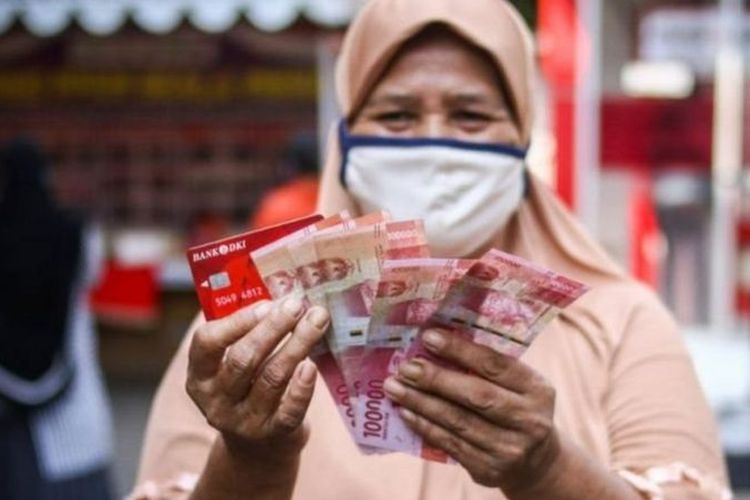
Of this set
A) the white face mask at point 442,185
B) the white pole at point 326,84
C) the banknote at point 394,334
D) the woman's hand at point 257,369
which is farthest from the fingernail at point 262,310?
the white pole at point 326,84

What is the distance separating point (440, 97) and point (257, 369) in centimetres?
75

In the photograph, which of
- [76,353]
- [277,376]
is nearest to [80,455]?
[76,353]

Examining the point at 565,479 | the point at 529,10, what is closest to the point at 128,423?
the point at 529,10

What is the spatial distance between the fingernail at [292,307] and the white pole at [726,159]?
22.0 feet

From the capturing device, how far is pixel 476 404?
5.84ft

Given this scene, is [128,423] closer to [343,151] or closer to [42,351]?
[42,351]

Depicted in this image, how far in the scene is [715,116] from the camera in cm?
816

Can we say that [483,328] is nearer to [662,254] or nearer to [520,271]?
[520,271]

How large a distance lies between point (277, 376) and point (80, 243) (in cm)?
339

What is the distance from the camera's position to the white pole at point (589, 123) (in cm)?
764

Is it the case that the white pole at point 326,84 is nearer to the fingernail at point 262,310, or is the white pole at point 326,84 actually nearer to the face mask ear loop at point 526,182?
the face mask ear loop at point 526,182

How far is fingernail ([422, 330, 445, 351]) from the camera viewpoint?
5.81ft

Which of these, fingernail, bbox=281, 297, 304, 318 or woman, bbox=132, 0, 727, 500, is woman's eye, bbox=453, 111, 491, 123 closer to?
woman, bbox=132, 0, 727, 500

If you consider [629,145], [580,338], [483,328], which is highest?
[483,328]
